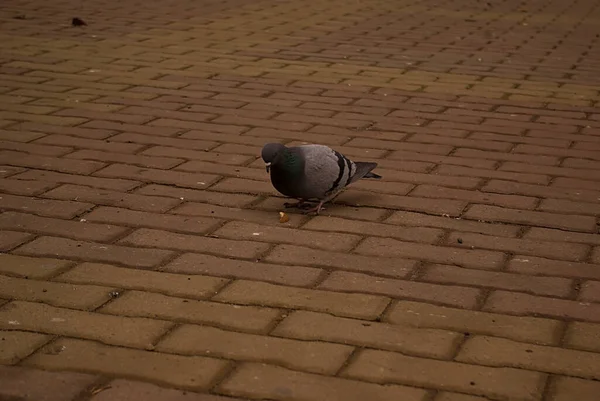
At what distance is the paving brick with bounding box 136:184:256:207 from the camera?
4.94 m

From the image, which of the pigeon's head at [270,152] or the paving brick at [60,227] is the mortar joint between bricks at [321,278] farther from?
the paving brick at [60,227]

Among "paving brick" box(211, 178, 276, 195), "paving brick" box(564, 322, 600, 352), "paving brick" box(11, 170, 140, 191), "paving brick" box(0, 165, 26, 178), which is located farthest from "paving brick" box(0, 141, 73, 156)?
"paving brick" box(564, 322, 600, 352)

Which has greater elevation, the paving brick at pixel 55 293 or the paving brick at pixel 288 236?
the paving brick at pixel 55 293

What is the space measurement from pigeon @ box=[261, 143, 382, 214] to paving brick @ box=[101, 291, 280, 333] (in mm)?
1078

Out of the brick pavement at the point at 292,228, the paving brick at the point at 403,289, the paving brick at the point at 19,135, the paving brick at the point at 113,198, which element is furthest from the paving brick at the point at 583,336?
the paving brick at the point at 19,135

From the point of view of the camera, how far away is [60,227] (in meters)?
4.49

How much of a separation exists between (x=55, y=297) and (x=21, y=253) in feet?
1.73

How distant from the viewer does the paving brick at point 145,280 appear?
382cm

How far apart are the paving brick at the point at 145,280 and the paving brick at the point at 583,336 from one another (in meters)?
1.25

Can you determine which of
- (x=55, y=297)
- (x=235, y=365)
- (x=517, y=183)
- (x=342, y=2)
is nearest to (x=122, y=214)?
(x=55, y=297)

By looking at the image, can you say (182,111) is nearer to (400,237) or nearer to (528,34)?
(400,237)

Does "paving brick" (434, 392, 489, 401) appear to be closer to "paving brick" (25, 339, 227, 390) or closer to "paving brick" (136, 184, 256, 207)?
"paving brick" (25, 339, 227, 390)

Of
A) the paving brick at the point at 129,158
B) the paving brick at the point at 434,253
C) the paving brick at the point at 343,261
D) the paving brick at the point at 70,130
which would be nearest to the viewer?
the paving brick at the point at 343,261

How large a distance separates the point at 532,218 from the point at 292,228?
1108mm
